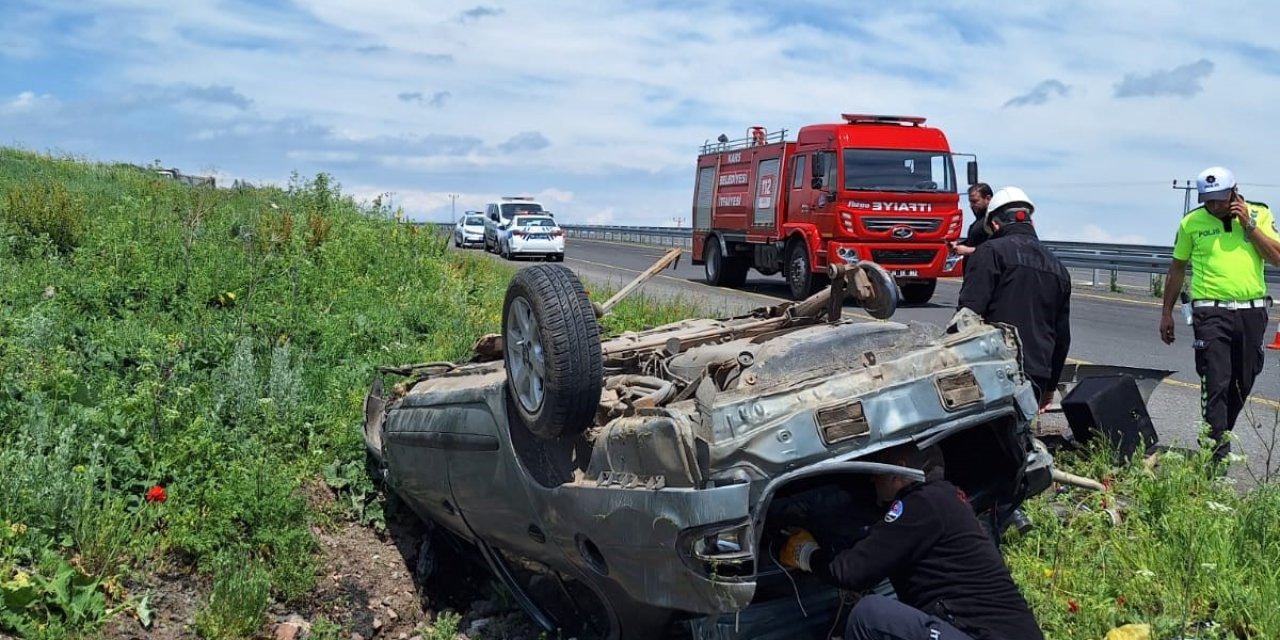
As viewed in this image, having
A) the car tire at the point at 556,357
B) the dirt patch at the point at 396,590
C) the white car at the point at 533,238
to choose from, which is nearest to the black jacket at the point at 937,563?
the car tire at the point at 556,357

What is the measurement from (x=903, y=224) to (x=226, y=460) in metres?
11.9

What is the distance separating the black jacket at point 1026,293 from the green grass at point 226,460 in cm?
76

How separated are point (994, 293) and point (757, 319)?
129 cm

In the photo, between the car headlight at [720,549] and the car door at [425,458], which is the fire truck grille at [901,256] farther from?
the car headlight at [720,549]

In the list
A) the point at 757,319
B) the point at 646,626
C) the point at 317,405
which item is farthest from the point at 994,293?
the point at 317,405

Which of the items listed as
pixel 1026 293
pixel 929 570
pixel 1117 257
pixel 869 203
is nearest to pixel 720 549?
pixel 929 570

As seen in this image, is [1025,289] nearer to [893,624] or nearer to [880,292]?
[880,292]

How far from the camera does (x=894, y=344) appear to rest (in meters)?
3.71

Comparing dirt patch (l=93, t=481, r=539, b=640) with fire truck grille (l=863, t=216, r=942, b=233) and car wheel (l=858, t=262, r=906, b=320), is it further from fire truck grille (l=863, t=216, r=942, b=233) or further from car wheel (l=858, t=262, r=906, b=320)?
fire truck grille (l=863, t=216, r=942, b=233)

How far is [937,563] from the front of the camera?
3281 mm

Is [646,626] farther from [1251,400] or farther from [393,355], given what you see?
[1251,400]

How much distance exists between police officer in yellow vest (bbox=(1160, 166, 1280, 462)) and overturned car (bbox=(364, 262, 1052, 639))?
7.09 ft

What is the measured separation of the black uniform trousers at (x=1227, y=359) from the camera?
18.5 feet

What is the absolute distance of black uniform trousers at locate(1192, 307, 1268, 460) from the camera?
222 inches
